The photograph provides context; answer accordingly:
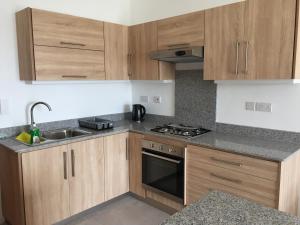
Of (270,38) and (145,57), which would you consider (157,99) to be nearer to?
(145,57)

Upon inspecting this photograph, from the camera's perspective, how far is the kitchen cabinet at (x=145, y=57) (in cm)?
276

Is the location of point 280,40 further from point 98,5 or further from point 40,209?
point 40,209

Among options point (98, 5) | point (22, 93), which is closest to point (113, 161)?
point (22, 93)

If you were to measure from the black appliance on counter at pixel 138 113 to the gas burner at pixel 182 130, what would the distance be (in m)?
0.54

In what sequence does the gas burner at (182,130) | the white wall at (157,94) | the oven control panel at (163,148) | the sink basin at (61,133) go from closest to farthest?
the oven control panel at (163,148) < the gas burner at (182,130) < the sink basin at (61,133) < the white wall at (157,94)

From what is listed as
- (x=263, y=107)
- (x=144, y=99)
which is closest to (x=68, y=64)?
(x=144, y=99)

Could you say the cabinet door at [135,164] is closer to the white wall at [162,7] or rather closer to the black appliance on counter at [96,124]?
the black appliance on counter at [96,124]

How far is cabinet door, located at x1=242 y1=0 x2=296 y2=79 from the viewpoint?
1.81m

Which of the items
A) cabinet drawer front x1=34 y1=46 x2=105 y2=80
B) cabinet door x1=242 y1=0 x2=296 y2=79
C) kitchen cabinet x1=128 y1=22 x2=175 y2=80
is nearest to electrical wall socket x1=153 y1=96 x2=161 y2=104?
kitchen cabinet x1=128 y1=22 x2=175 y2=80

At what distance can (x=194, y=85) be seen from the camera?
277cm

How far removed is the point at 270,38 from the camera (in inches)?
74.8

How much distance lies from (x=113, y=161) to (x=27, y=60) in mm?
1327

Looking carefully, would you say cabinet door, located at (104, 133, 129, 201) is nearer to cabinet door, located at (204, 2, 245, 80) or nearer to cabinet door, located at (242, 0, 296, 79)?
cabinet door, located at (204, 2, 245, 80)

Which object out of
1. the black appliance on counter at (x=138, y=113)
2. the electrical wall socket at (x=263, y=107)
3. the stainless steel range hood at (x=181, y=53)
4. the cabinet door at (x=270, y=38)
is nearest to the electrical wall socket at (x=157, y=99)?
the black appliance on counter at (x=138, y=113)
